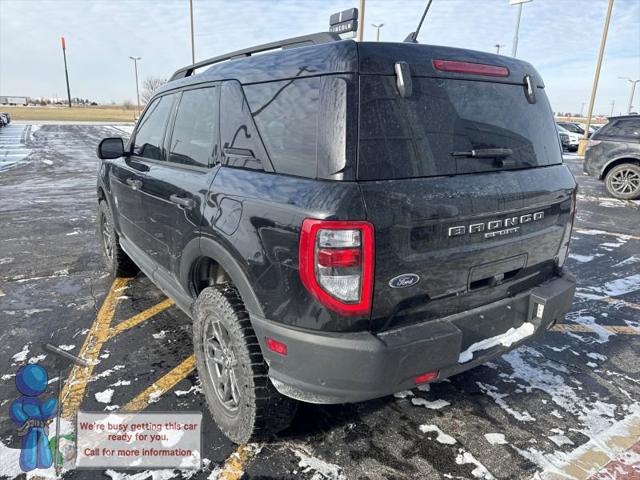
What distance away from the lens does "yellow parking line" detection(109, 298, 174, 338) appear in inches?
142

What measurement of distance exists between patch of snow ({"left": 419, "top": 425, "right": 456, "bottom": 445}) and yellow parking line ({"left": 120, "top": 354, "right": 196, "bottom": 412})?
1.56 m

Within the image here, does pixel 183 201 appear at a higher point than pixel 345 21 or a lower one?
lower

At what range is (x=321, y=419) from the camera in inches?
102

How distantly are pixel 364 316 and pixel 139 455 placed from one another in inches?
55.7

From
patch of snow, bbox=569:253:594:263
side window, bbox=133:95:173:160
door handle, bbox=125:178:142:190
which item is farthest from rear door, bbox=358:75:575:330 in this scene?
patch of snow, bbox=569:253:594:263

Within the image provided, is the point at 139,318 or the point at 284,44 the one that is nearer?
the point at 284,44

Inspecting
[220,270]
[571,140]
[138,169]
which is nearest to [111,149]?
[138,169]

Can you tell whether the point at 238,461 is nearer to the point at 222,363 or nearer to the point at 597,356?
the point at 222,363

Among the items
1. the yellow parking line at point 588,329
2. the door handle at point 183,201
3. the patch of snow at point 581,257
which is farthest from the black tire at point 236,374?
the patch of snow at point 581,257

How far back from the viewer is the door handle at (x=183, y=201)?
2.54 metres

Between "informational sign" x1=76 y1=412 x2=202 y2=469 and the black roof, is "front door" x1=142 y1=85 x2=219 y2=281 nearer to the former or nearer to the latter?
the black roof

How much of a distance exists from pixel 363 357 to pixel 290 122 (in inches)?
42.4

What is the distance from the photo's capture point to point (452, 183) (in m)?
2.03

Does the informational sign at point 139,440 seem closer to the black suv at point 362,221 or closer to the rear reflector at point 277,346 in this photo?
the black suv at point 362,221
